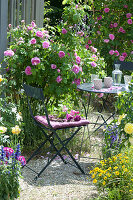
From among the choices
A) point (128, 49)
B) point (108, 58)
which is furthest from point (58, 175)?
point (128, 49)

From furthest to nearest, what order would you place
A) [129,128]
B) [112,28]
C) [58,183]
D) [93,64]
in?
1. [112,28]
2. [93,64]
3. [58,183]
4. [129,128]

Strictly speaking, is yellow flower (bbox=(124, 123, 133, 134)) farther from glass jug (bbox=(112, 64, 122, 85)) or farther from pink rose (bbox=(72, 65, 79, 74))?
pink rose (bbox=(72, 65, 79, 74))

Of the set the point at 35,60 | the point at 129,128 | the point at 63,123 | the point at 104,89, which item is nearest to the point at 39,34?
the point at 35,60

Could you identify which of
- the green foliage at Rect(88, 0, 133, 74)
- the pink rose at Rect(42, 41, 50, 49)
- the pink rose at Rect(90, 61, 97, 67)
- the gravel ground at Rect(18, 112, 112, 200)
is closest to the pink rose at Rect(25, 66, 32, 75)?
the pink rose at Rect(42, 41, 50, 49)

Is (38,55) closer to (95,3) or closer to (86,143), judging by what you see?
(86,143)

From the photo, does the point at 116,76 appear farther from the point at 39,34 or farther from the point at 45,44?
the point at 39,34

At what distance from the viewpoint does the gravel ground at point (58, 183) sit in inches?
125

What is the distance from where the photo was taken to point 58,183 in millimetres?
3502

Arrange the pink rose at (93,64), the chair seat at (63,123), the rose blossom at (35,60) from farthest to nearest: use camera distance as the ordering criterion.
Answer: the pink rose at (93,64)
the rose blossom at (35,60)
the chair seat at (63,123)

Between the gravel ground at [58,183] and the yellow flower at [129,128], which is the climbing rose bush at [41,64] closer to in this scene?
the gravel ground at [58,183]

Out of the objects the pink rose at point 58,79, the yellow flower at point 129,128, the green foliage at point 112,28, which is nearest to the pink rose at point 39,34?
the pink rose at point 58,79

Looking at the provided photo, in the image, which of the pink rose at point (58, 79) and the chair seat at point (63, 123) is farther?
the pink rose at point (58, 79)

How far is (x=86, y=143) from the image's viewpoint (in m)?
4.52

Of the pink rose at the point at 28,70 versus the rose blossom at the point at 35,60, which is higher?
the rose blossom at the point at 35,60
